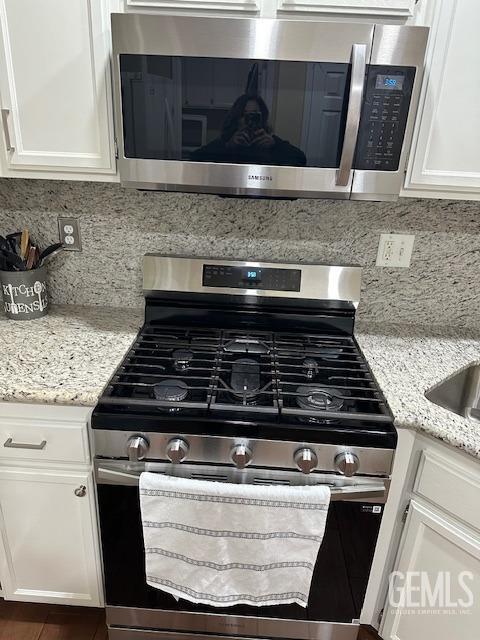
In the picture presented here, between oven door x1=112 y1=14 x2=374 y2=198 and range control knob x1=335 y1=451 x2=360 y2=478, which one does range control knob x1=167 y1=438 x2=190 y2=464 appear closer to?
range control knob x1=335 y1=451 x2=360 y2=478

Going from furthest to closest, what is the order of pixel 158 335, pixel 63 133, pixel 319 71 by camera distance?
pixel 158 335
pixel 63 133
pixel 319 71

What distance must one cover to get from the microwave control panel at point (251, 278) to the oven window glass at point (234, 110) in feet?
1.46

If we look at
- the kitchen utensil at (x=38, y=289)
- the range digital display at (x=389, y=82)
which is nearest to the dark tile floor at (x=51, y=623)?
the kitchen utensil at (x=38, y=289)

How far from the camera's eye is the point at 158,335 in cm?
153

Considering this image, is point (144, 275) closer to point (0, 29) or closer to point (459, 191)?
point (0, 29)

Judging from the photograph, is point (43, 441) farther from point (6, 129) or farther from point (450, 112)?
point (450, 112)

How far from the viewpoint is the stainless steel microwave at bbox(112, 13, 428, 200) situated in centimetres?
107

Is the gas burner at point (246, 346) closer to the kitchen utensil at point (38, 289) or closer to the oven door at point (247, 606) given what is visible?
the oven door at point (247, 606)

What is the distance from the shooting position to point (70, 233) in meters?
1.63

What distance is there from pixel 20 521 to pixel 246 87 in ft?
4.39

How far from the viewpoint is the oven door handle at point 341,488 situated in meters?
1.14

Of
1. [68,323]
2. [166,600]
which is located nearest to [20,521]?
[166,600]

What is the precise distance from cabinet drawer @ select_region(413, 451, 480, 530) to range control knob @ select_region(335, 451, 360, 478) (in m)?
0.18

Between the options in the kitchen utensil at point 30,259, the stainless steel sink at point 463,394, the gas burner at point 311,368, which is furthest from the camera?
the kitchen utensil at point 30,259
